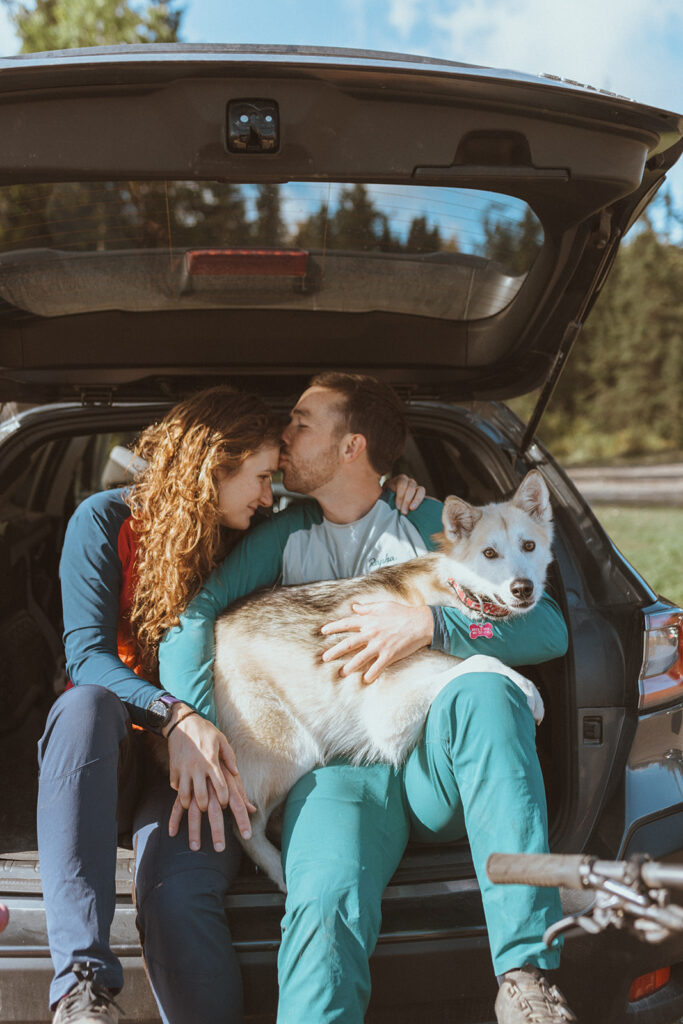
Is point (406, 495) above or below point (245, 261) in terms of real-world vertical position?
below

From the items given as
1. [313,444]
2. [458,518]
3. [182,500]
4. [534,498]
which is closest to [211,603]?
[182,500]

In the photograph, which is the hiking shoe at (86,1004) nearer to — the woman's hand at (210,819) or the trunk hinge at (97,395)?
the woman's hand at (210,819)

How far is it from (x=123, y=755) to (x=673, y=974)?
147 centimetres

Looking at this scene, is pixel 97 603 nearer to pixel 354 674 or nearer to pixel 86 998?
pixel 354 674

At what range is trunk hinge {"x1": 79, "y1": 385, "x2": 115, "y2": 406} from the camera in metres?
3.14

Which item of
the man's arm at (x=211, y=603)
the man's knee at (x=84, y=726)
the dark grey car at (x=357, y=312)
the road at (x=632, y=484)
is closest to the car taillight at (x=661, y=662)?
the dark grey car at (x=357, y=312)

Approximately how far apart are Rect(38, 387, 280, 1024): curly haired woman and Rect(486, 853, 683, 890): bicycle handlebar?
2.69 ft

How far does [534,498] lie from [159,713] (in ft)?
4.00

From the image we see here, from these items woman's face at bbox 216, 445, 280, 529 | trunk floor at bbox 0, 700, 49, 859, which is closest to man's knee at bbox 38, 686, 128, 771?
trunk floor at bbox 0, 700, 49, 859

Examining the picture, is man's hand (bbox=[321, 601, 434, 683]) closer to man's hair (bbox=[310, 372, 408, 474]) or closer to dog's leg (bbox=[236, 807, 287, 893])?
dog's leg (bbox=[236, 807, 287, 893])

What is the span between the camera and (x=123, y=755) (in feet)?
7.23

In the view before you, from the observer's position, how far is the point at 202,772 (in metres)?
2.18

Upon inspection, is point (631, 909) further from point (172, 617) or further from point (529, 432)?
point (529, 432)

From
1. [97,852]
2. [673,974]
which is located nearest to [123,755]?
[97,852]
